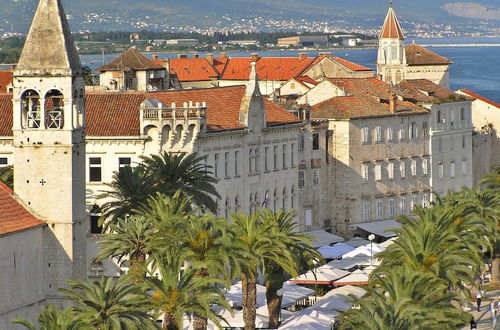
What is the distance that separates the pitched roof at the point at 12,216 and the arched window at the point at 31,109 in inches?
94.1

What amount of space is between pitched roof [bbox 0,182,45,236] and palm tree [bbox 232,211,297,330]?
23.1ft

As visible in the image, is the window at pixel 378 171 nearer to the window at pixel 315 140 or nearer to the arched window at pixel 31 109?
the window at pixel 315 140

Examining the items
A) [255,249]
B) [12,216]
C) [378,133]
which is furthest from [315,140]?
[12,216]

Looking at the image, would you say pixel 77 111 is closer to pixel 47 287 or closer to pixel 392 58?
pixel 47 287

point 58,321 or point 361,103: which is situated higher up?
point 361,103

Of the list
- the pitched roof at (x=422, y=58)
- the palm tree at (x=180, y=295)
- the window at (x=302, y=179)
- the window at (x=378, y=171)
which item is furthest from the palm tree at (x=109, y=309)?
the pitched roof at (x=422, y=58)

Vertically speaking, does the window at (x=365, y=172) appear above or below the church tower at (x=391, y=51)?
below

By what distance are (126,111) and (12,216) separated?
80.5 ft

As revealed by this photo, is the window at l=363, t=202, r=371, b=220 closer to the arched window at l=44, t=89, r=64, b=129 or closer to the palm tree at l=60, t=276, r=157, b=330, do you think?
the arched window at l=44, t=89, r=64, b=129

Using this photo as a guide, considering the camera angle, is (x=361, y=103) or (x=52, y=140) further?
(x=361, y=103)

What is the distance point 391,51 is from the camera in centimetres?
14912

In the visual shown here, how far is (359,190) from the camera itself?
4392 inches

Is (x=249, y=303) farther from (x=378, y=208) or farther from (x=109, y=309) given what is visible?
(x=378, y=208)

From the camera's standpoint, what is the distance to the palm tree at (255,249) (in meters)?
65.3
